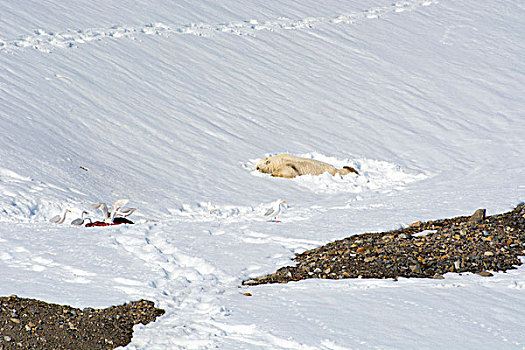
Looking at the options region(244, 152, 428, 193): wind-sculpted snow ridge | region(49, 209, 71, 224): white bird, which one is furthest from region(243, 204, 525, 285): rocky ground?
region(244, 152, 428, 193): wind-sculpted snow ridge

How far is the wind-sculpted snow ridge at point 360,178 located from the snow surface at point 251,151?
0.07 m

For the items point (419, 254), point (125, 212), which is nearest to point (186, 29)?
point (125, 212)

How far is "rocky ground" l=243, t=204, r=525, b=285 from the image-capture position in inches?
253

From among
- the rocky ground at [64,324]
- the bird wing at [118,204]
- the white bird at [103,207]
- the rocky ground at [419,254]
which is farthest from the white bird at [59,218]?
the rocky ground at [419,254]

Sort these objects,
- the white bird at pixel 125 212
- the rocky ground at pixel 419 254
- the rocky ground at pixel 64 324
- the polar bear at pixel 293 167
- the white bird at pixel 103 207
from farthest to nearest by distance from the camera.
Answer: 1. the polar bear at pixel 293 167
2. the white bird at pixel 125 212
3. the white bird at pixel 103 207
4. the rocky ground at pixel 419 254
5. the rocky ground at pixel 64 324

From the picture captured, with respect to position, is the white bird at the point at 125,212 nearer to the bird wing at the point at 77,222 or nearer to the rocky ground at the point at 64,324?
the bird wing at the point at 77,222

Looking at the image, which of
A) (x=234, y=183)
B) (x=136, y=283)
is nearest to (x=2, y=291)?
(x=136, y=283)

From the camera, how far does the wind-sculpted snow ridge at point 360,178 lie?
40.1 ft

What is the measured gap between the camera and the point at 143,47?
1842 centimetres

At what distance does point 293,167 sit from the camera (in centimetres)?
1280

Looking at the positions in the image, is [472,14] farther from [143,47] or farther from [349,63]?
[143,47]

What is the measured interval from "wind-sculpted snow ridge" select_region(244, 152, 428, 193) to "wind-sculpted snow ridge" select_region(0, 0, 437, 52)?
7655 millimetres

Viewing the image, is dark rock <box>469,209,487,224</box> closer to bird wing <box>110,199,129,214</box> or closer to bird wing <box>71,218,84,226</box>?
bird wing <box>110,199,129,214</box>

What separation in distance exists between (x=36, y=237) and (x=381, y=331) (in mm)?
4546
